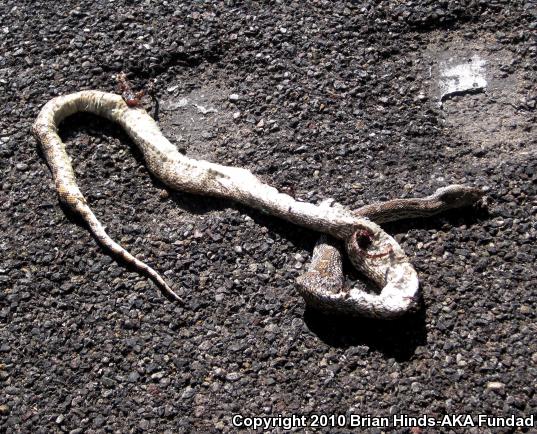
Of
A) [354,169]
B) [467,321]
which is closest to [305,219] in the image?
→ [354,169]

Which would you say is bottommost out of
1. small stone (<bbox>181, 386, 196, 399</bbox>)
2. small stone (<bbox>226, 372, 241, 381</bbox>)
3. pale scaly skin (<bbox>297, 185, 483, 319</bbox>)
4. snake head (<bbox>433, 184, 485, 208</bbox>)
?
small stone (<bbox>181, 386, 196, 399</bbox>)

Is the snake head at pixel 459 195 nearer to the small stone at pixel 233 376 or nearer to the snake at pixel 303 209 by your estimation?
the snake at pixel 303 209

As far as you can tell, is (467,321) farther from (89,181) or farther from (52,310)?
(89,181)

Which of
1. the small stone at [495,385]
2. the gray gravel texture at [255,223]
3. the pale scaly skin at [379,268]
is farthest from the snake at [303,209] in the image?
the small stone at [495,385]

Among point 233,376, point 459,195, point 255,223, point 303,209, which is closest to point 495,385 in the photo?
point 459,195

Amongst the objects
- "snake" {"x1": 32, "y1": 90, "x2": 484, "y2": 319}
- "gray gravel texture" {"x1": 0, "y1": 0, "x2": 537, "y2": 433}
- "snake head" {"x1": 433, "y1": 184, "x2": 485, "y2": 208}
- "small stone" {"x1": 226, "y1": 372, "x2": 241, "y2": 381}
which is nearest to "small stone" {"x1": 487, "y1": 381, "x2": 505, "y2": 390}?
"gray gravel texture" {"x1": 0, "y1": 0, "x2": 537, "y2": 433}

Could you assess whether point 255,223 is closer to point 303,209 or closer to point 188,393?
point 303,209

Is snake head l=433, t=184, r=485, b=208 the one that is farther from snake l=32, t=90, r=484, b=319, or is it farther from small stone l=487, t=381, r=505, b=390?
small stone l=487, t=381, r=505, b=390
